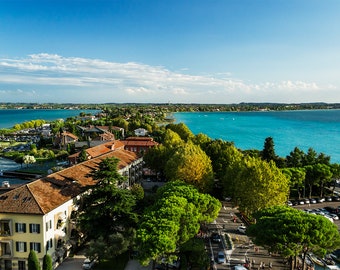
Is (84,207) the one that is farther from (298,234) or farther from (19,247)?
(298,234)

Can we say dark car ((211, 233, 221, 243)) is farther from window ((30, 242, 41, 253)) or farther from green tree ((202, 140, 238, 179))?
window ((30, 242, 41, 253))

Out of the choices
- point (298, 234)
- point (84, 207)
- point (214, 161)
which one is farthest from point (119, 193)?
point (214, 161)

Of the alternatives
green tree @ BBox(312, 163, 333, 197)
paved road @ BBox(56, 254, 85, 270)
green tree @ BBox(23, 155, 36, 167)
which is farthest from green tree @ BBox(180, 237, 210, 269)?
green tree @ BBox(23, 155, 36, 167)

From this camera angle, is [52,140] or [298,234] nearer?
[298,234]

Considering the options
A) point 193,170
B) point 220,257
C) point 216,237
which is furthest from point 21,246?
point 193,170

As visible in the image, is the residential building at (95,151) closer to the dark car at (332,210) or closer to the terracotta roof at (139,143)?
the terracotta roof at (139,143)

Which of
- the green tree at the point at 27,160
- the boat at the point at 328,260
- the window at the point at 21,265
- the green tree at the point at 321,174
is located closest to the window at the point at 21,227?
the window at the point at 21,265
